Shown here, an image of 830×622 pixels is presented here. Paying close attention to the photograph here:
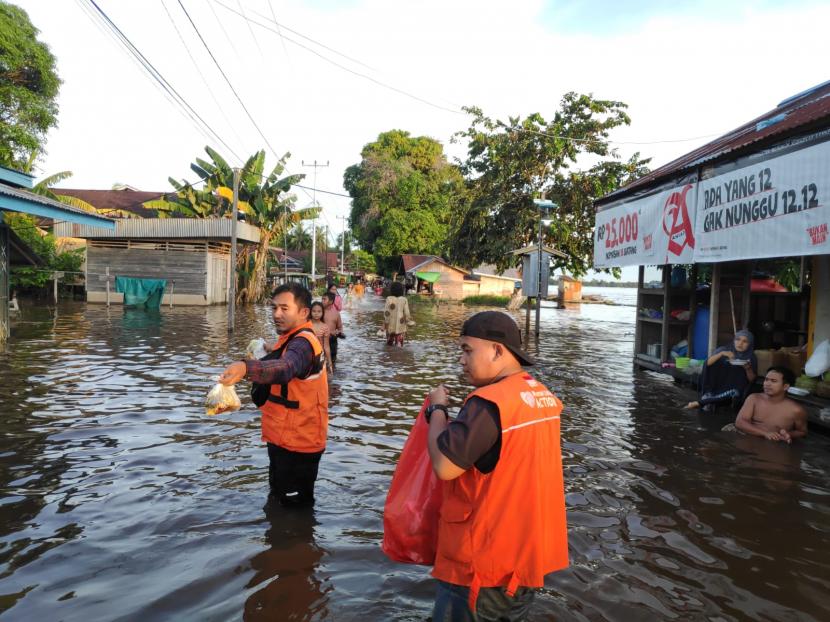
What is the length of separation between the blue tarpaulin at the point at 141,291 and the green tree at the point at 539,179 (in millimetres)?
15452

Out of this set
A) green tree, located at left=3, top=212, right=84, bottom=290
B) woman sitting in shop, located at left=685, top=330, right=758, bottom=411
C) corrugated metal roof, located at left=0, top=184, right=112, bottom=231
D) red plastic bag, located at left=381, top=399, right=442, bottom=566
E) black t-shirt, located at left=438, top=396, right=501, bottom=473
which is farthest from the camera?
green tree, located at left=3, top=212, right=84, bottom=290

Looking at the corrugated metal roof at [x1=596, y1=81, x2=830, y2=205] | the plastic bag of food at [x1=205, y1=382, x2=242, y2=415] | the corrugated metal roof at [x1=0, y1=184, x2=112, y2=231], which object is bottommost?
the plastic bag of food at [x1=205, y1=382, x2=242, y2=415]

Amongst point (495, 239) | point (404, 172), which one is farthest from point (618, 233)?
point (404, 172)

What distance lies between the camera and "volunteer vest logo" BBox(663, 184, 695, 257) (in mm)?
9195

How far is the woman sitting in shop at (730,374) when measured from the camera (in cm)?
838

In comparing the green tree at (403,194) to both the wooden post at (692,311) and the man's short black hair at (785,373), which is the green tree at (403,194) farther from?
the man's short black hair at (785,373)

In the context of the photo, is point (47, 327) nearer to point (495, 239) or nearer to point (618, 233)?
point (618, 233)

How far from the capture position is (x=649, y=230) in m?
10.6

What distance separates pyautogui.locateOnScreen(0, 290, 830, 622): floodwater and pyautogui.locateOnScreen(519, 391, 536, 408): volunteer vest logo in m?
1.91

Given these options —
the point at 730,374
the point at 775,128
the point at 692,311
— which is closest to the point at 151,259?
the point at 692,311

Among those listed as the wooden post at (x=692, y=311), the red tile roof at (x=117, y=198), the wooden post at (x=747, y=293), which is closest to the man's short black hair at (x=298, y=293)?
the wooden post at (x=747, y=293)

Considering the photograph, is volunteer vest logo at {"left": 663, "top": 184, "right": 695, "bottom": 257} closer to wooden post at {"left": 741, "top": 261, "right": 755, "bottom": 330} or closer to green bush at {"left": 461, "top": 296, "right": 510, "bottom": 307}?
wooden post at {"left": 741, "top": 261, "right": 755, "bottom": 330}

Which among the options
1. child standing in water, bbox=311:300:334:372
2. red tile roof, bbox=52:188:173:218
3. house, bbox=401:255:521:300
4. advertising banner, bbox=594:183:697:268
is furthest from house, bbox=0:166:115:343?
house, bbox=401:255:521:300

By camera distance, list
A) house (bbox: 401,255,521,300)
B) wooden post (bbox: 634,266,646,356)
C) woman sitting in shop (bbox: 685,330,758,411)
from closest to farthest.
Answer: woman sitting in shop (bbox: 685,330,758,411)
wooden post (bbox: 634,266,646,356)
house (bbox: 401,255,521,300)
